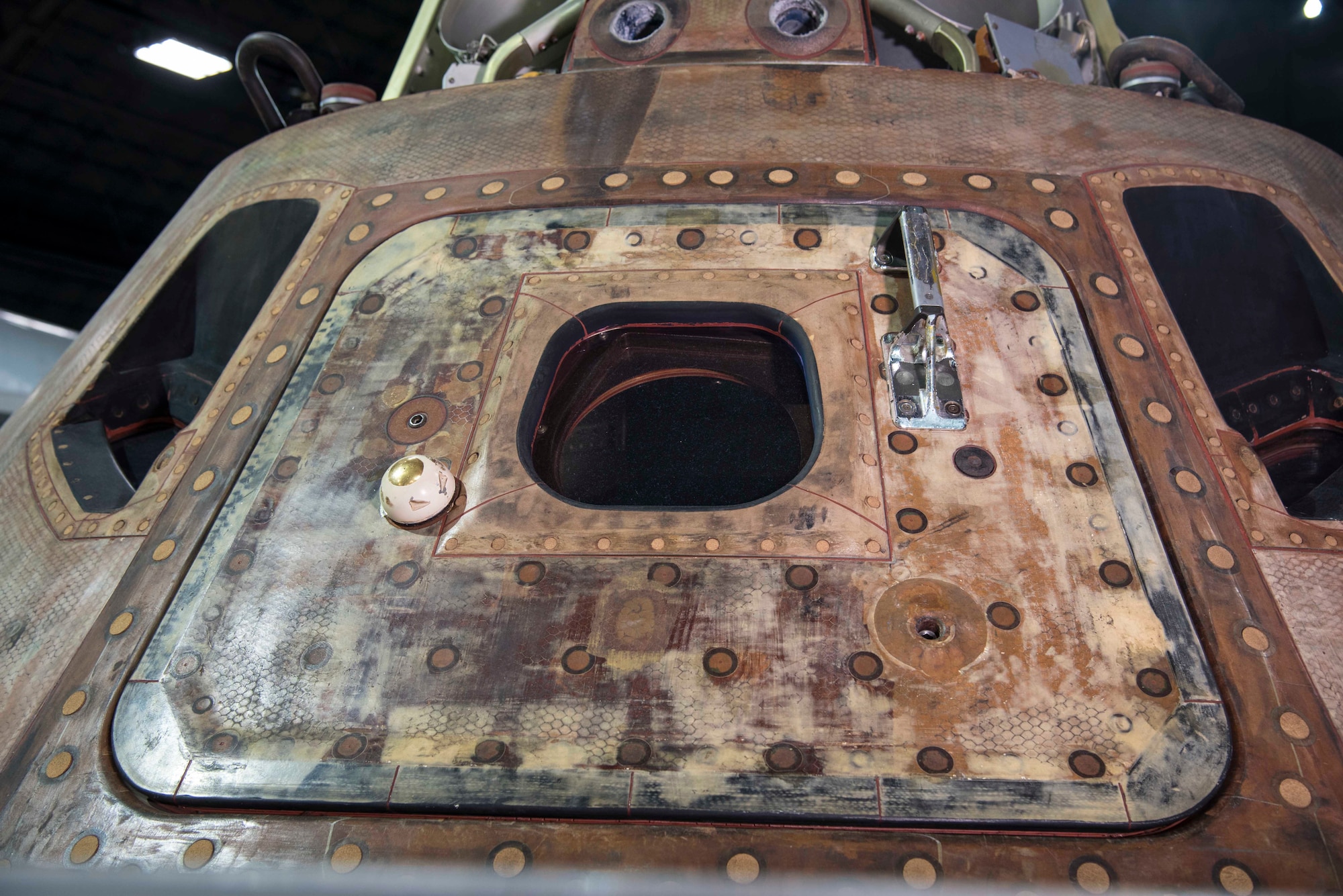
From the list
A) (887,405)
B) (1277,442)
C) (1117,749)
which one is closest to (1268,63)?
(1277,442)

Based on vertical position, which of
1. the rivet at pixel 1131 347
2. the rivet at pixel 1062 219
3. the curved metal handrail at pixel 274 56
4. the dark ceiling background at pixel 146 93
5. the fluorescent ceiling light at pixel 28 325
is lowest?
the fluorescent ceiling light at pixel 28 325

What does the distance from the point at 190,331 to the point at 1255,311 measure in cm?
274

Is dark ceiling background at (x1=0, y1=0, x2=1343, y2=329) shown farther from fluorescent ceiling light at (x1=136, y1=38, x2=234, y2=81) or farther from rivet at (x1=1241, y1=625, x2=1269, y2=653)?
rivet at (x1=1241, y1=625, x2=1269, y2=653)

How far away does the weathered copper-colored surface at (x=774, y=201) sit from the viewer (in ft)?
3.32

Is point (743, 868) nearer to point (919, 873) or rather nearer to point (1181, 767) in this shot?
point (919, 873)

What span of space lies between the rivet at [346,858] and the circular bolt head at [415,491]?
1.64 ft

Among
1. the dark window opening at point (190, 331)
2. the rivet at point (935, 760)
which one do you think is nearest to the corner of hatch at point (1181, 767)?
the rivet at point (935, 760)

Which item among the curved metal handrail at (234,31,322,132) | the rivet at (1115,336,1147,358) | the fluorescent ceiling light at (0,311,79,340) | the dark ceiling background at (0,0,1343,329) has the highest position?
the curved metal handrail at (234,31,322,132)

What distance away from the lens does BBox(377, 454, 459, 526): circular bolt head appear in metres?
1.31

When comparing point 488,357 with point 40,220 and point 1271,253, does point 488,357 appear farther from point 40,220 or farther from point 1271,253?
point 40,220

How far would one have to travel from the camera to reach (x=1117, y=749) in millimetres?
1077

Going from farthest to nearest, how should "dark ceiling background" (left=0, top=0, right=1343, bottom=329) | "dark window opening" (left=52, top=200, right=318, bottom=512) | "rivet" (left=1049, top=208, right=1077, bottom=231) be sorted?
1. "dark ceiling background" (left=0, top=0, right=1343, bottom=329)
2. "dark window opening" (left=52, top=200, right=318, bottom=512)
3. "rivet" (left=1049, top=208, right=1077, bottom=231)

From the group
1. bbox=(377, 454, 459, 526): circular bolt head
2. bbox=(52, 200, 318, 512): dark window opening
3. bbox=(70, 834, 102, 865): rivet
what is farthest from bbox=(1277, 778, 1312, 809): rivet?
bbox=(52, 200, 318, 512): dark window opening

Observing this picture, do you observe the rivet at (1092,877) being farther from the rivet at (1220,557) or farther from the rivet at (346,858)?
the rivet at (346,858)
